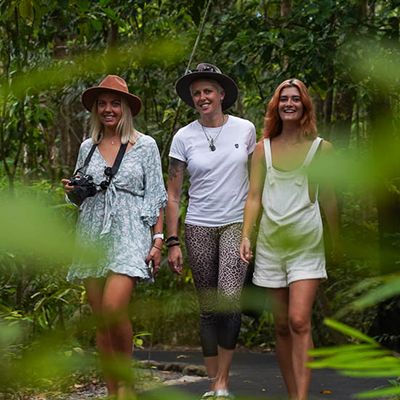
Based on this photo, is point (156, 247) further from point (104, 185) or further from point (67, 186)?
point (67, 186)

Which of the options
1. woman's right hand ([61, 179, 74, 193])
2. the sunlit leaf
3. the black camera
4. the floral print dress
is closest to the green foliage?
the sunlit leaf

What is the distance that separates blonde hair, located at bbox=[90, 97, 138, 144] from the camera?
502 cm

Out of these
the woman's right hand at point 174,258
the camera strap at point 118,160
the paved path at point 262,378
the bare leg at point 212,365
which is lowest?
the paved path at point 262,378

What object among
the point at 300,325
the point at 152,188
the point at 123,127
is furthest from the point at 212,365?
the point at 123,127

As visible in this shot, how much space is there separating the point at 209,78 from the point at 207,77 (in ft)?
0.05

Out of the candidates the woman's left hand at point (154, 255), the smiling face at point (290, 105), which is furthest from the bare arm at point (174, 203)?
the smiling face at point (290, 105)

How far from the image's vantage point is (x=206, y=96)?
17.5 ft

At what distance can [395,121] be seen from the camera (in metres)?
0.74


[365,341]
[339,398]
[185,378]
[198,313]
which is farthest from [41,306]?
[365,341]

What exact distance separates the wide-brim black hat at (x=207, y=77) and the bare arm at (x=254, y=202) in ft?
2.87

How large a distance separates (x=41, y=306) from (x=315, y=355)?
4.55 metres

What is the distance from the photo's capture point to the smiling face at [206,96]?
531 cm

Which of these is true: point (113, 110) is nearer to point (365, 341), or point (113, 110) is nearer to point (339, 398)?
point (339, 398)

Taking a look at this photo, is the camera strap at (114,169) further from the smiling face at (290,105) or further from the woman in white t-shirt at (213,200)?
the smiling face at (290,105)
